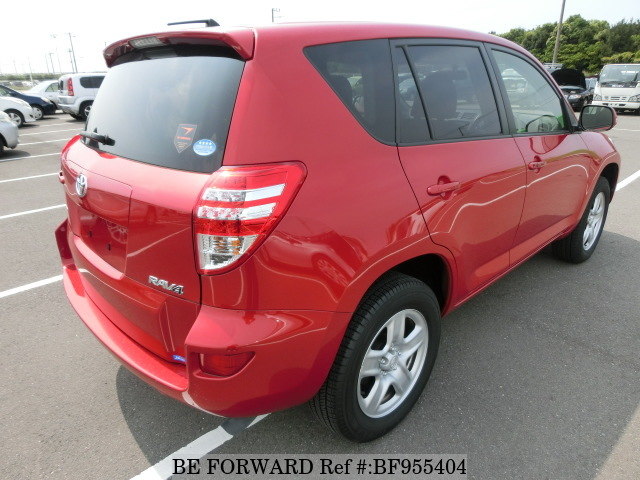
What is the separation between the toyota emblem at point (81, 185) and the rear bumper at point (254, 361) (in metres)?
0.73

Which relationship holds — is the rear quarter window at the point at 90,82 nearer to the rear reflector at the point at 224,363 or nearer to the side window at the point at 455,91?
the side window at the point at 455,91

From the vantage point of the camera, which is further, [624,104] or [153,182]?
[624,104]

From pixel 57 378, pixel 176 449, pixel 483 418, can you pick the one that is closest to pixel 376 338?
pixel 483 418

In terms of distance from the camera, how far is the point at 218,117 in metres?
1.59

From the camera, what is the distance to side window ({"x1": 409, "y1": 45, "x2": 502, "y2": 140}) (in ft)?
7.16

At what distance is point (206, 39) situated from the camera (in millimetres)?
1666

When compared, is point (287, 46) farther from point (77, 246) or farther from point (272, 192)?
point (77, 246)

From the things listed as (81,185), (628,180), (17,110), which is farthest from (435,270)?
(17,110)

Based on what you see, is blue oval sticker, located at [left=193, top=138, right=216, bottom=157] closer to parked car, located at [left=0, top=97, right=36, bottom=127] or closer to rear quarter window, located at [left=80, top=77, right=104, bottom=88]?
parked car, located at [left=0, top=97, right=36, bottom=127]

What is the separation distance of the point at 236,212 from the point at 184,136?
41cm

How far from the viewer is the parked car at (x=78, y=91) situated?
1625 cm

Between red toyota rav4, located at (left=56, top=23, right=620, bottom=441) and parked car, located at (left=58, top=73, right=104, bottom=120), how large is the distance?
16329 millimetres

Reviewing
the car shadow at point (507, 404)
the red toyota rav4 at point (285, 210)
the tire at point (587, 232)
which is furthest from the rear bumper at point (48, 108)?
the tire at point (587, 232)

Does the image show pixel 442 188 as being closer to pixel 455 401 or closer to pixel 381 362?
pixel 381 362
